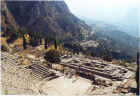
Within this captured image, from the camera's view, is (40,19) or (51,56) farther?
(40,19)

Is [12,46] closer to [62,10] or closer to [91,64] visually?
[91,64]

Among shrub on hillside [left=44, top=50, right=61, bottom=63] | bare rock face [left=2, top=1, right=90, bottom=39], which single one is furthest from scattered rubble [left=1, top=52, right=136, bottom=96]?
bare rock face [left=2, top=1, right=90, bottom=39]

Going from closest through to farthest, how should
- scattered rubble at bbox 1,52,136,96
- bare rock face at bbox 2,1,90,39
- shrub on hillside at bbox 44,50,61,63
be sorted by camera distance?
scattered rubble at bbox 1,52,136,96 < shrub on hillside at bbox 44,50,61,63 < bare rock face at bbox 2,1,90,39

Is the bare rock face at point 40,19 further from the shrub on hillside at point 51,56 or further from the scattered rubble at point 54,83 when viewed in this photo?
the scattered rubble at point 54,83

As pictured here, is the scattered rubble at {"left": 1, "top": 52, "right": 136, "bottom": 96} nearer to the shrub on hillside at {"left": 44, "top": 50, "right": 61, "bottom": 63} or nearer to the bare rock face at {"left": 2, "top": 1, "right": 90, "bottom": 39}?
the shrub on hillside at {"left": 44, "top": 50, "right": 61, "bottom": 63}

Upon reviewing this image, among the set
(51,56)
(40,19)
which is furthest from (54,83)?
(40,19)

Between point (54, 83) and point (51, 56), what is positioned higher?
point (51, 56)

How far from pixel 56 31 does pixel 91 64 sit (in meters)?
61.6

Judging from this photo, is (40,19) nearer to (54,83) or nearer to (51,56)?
(51,56)

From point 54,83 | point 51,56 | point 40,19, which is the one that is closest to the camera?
point 54,83

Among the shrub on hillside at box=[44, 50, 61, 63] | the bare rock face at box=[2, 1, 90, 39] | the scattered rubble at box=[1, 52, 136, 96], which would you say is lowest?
the scattered rubble at box=[1, 52, 136, 96]

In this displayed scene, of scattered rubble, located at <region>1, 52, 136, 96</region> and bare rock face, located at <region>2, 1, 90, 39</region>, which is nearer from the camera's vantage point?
scattered rubble, located at <region>1, 52, 136, 96</region>

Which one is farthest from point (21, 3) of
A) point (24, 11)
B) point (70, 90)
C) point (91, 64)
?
point (70, 90)

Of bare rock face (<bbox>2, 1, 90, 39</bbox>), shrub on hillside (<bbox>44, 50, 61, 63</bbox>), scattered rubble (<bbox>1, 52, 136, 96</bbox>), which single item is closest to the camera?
scattered rubble (<bbox>1, 52, 136, 96</bbox>)
